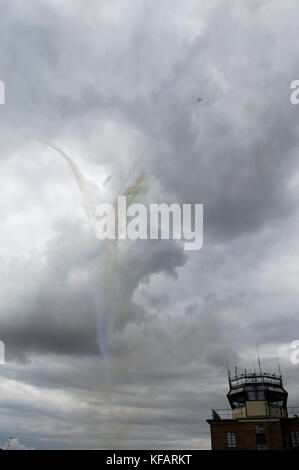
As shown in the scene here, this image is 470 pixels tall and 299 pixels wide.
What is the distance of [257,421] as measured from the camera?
71.1m

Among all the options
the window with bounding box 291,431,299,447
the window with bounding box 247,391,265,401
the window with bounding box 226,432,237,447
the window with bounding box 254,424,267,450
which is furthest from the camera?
the window with bounding box 247,391,265,401

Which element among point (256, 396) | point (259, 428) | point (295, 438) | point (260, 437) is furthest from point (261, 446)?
point (256, 396)

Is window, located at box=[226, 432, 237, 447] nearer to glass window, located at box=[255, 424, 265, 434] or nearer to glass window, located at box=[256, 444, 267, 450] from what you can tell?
glass window, located at box=[256, 444, 267, 450]

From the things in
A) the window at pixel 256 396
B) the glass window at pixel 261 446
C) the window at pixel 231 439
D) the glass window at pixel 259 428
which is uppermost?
the window at pixel 256 396

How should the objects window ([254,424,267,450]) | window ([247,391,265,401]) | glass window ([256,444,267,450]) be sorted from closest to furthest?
glass window ([256,444,267,450]), window ([254,424,267,450]), window ([247,391,265,401])

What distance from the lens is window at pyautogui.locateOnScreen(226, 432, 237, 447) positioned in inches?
2736

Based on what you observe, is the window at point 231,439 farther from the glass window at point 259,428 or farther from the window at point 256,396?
the window at point 256,396

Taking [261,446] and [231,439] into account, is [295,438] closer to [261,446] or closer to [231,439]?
[261,446]

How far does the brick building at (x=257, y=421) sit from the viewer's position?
6894 centimetres
